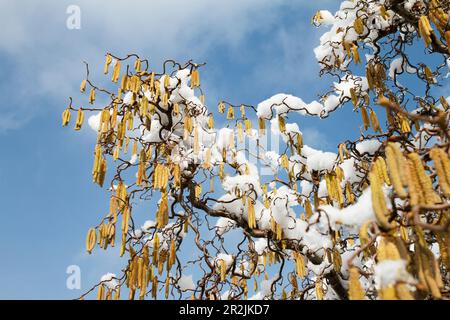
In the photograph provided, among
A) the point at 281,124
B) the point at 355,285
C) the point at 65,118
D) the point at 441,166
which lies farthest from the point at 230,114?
the point at 355,285

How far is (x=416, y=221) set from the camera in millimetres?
1708

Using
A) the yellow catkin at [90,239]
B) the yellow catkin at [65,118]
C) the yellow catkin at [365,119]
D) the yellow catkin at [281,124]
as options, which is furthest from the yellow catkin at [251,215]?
the yellow catkin at [65,118]

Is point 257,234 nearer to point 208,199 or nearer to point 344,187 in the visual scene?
point 208,199

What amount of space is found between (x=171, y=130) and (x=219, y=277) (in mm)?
1911

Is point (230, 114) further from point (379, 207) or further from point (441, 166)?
point (379, 207)

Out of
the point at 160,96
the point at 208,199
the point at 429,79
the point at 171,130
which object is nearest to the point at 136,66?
the point at 160,96

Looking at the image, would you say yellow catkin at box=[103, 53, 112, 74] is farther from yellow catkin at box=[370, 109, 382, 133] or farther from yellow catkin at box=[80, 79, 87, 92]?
yellow catkin at box=[370, 109, 382, 133]

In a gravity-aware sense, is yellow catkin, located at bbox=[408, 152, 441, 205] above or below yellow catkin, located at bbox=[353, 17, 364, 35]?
below

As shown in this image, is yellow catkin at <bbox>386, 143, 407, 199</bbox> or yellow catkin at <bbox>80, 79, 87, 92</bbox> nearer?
yellow catkin at <bbox>386, 143, 407, 199</bbox>

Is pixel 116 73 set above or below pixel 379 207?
above

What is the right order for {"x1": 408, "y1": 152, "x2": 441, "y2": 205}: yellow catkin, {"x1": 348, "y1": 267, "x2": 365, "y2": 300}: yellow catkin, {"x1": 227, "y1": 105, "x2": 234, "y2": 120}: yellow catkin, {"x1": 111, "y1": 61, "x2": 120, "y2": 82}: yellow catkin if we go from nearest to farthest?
{"x1": 348, "y1": 267, "x2": 365, "y2": 300}: yellow catkin < {"x1": 408, "y1": 152, "x2": 441, "y2": 205}: yellow catkin < {"x1": 111, "y1": 61, "x2": 120, "y2": 82}: yellow catkin < {"x1": 227, "y1": 105, "x2": 234, "y2": 120}: yellow catkin

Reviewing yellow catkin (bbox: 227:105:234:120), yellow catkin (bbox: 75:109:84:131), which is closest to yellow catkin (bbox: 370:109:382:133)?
yellow catkin (bbox: 227:105:234:120)

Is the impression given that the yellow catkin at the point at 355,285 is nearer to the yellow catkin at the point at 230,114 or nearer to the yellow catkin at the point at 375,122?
the yellow catkin at the point at 375,122

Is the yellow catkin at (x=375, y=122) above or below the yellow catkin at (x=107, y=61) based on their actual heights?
below
